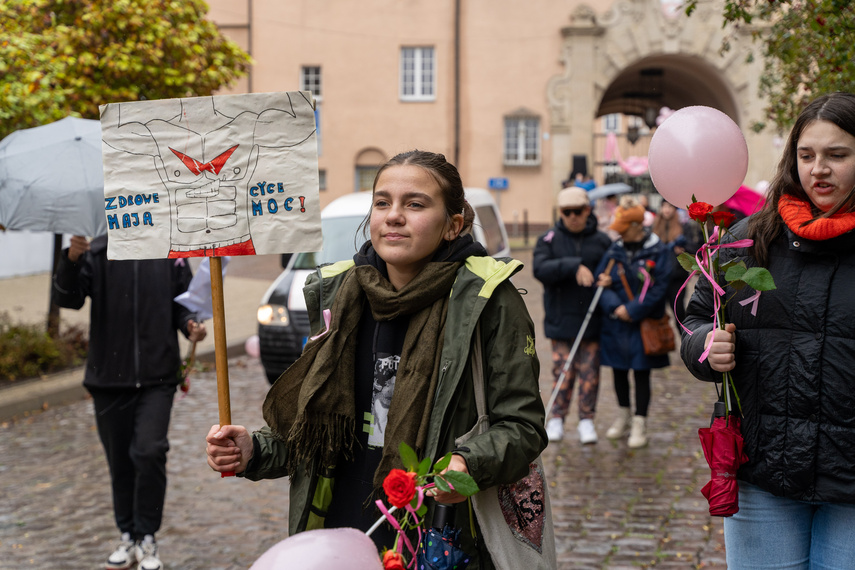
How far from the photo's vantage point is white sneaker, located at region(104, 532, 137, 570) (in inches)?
201

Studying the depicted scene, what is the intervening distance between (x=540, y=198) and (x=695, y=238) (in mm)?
18778

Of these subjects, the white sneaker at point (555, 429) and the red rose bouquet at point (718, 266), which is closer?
the red rose bouquet at point (718, 266)

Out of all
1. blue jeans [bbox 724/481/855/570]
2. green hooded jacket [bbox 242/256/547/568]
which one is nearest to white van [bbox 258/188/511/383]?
blue jeans [bbox 724/481/855/570]

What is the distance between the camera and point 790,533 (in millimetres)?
2896

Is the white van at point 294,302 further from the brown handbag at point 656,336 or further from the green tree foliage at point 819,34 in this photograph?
the green tree foliage at point 819,34

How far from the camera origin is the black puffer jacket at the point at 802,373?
108 inches

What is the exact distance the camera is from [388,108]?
103 ft

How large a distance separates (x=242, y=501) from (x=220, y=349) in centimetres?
378

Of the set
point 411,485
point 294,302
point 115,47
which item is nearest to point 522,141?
point 115,47

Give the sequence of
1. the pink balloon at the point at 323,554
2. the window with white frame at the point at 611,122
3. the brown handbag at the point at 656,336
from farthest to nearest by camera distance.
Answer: the window with white frame at the point at 611,122 → the brown handbag at the point at 656,336 → the pink balloon at the point at 323,554

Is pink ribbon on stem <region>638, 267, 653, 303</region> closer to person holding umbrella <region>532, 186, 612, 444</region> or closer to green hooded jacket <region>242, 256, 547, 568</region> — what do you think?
person holding umbrella <region>532, 186, 612, 444</region>

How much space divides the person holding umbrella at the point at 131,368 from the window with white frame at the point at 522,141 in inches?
1047

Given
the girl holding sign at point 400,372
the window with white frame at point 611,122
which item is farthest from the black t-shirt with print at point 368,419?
the window with white frame at point 611,122

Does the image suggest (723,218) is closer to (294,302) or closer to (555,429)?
(555,429)
